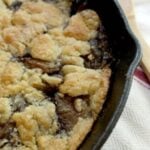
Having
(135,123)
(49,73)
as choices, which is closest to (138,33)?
(135,123)

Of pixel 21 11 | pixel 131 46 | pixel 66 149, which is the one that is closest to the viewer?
pixel 66 149

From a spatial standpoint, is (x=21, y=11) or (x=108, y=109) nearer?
(x=108, y=109)

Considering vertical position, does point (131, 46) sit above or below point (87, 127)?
above

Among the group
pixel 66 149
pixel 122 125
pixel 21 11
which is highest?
pixel 21 11

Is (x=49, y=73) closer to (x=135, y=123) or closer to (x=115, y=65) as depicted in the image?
(x=115, y=65)

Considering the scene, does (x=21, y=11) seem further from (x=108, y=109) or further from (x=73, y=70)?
(x=108, y=109)

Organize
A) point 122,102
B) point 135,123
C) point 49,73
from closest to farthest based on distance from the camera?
point 122,102 < point 49,73 < point 135,123

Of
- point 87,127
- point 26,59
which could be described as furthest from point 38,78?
point 87,127
